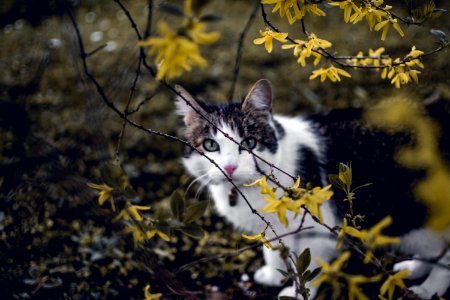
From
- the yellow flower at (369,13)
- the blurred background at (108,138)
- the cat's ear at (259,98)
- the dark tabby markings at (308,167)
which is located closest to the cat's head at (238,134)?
the cat's ear at (259,98)

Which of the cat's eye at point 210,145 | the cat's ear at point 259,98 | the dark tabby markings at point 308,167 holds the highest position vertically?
the cat's ear at point 259,98

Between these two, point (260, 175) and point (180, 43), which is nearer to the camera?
point (180, 43)

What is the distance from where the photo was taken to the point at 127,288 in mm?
2016

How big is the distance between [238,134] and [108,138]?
72.6 inches

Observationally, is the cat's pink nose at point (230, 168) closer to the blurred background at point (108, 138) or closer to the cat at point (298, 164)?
the cat at point (298, 164)

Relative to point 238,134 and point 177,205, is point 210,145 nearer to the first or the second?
point 238,134

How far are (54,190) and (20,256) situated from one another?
56 cm

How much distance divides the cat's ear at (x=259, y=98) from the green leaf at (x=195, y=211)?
0.85m

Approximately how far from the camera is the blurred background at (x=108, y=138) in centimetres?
147

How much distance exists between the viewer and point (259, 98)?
6.06ft

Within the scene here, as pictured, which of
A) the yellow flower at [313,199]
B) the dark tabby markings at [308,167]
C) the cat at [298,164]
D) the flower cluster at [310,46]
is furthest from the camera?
the dark tabby markings at [308,167]

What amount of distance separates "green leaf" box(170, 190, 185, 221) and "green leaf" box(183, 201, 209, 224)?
17 mm

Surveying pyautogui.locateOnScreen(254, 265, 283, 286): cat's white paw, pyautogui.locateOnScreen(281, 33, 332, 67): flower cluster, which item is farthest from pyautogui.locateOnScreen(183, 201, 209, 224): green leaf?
pyautogui.locateOnScreen(254, 265, 283, 286): cat's white paw

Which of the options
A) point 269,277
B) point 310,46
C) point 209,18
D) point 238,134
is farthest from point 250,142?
point 209,18
